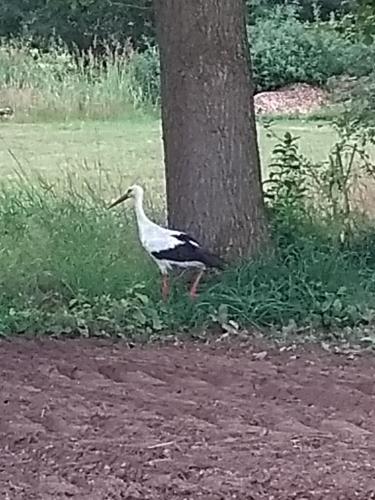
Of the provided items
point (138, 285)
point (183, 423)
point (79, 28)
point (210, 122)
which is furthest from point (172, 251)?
point (79, 28)

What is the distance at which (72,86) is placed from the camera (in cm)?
1998

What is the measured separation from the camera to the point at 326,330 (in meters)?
7.21

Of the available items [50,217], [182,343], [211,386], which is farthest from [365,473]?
[50,217]

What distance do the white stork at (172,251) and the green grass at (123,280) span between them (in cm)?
15

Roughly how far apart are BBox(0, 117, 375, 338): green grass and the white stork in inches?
5.7

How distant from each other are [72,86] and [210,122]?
1227 cm

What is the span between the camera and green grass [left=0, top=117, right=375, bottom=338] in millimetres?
7207

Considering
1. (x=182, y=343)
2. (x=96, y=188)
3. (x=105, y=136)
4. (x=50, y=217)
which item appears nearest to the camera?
(x=182, y=343)

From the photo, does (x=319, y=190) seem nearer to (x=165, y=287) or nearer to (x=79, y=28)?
(x=165, y=287)

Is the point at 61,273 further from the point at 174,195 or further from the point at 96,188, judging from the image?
the point at 96,188

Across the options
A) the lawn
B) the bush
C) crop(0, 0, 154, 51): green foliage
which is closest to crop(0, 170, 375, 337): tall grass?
the lawn

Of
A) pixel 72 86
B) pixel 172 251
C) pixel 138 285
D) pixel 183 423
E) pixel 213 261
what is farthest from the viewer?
pixel 72 86

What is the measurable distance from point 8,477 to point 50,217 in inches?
193

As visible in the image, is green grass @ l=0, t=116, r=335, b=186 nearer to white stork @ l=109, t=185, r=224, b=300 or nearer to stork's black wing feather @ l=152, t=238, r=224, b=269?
white stork @ l=109, t=185, r=224, b=300
